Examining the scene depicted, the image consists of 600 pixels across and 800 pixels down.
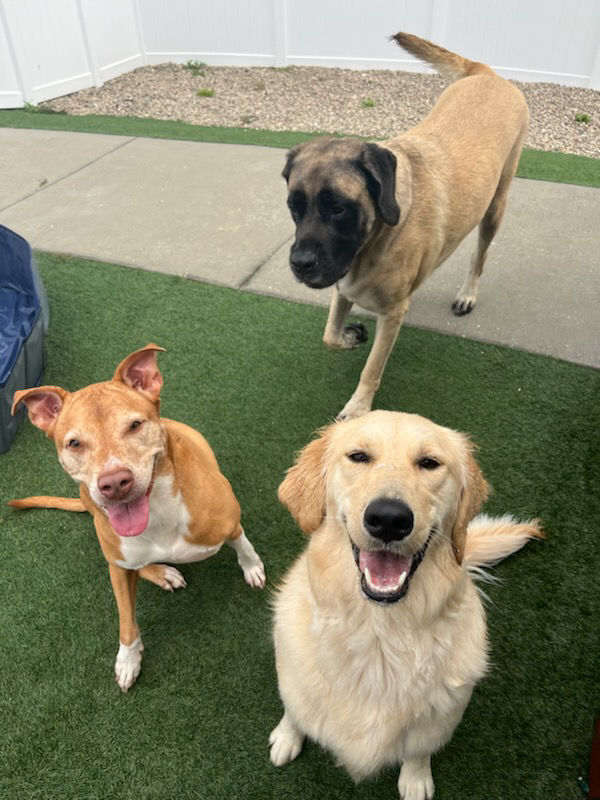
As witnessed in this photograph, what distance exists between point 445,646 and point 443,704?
0.18m

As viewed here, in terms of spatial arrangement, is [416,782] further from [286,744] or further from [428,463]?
[428,463]

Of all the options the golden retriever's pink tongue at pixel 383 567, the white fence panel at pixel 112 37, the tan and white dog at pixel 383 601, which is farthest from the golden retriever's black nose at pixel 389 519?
the white fence panel at pixel 112 37

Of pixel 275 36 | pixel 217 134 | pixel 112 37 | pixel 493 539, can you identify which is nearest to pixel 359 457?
pixel 493 539

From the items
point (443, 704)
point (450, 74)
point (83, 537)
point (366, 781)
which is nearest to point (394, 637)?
point (443, 704)

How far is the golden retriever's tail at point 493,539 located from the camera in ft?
7.38

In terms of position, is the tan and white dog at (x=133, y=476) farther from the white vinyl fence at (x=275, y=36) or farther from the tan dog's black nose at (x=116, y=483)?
the white vinyl fence at (x=275, y=36)

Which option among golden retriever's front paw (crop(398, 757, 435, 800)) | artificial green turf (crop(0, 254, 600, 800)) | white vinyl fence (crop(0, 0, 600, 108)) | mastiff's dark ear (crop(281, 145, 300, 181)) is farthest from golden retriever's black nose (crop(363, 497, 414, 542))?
white vinyl fence (crop(0, 0, 600, 108))

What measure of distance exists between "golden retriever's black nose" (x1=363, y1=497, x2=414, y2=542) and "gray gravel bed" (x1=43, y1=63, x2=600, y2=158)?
23.1 feet

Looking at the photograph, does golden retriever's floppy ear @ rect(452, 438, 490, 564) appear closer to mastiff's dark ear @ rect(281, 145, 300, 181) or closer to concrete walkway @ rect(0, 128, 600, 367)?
mastiff's dark ear @ rect(281, 145, 300, 181)

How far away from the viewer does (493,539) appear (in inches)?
89.7

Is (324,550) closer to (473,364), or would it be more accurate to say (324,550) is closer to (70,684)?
(70,684)

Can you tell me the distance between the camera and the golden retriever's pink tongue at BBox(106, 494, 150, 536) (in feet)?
5.97

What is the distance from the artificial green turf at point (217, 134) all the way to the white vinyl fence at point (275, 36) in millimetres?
972

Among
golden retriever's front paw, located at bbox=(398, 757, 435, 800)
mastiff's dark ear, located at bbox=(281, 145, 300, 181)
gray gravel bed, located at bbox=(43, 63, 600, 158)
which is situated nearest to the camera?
golden retriever's front paw, located at bbox=(398, 757, 435, 800)
